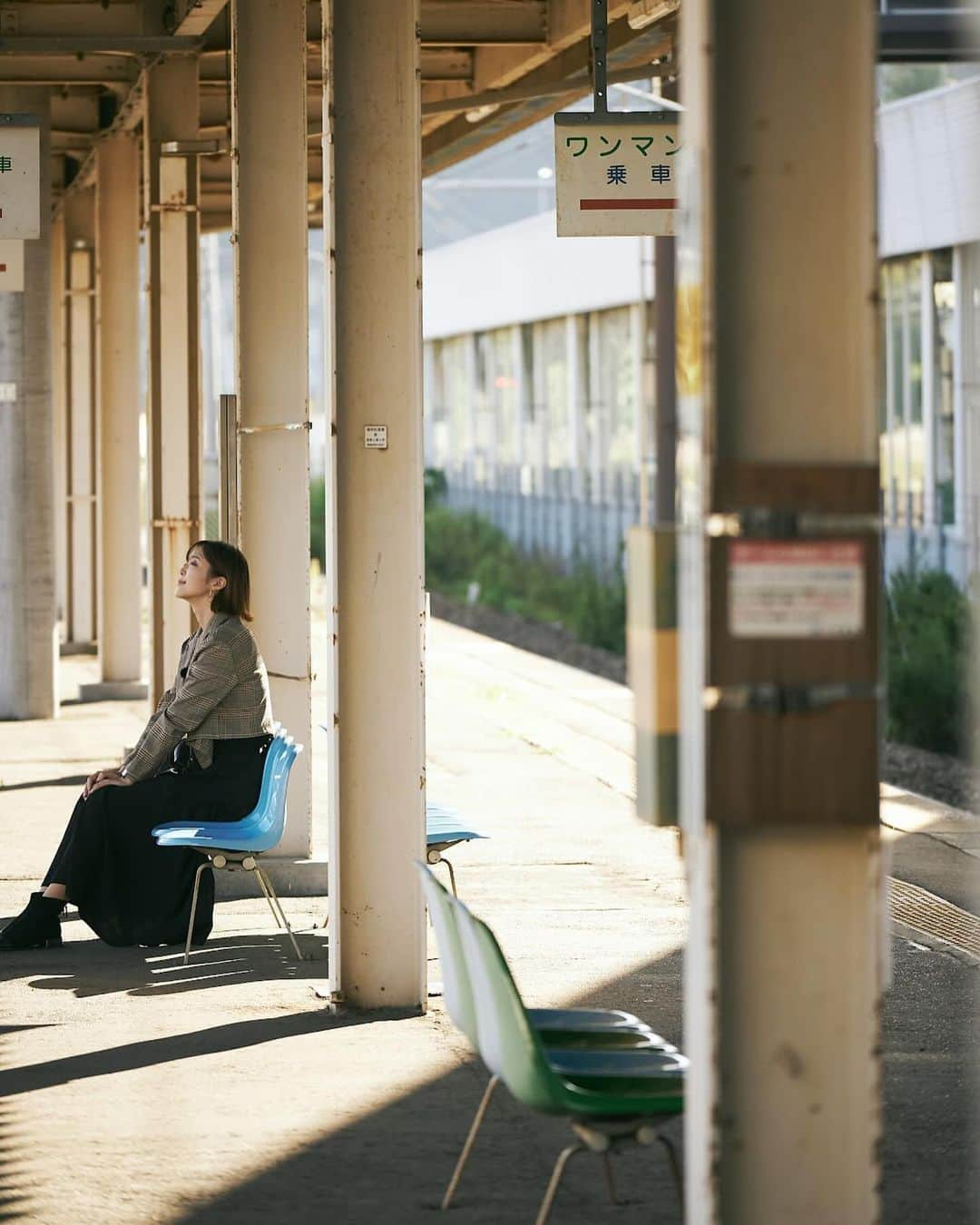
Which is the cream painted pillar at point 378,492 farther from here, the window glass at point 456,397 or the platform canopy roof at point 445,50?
the window glass at point 456,397

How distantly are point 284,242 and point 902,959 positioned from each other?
398 cm

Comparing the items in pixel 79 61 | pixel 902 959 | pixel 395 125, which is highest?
pixel 79 61

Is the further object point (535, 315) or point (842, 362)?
point (535, 315)

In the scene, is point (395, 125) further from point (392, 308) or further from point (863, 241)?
point (863, 241)

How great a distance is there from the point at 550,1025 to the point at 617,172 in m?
5.96

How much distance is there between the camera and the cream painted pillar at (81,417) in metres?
21.1

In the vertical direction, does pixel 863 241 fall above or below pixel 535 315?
below

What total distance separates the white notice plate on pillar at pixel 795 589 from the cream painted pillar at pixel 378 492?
3554mm

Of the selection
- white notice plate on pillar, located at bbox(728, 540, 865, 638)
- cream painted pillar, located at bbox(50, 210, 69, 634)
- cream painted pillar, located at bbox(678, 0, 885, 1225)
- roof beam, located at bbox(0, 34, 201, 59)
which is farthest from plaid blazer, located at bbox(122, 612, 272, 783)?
cream painted pillar, located at bbox(50, 210, 69, 634)

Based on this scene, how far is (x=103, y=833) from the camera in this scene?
8.28m

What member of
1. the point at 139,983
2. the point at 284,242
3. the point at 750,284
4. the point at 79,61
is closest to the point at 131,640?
the point at 79,61

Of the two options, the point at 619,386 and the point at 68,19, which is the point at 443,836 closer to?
the point at 68,19

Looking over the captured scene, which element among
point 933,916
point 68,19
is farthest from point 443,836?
point 68,19

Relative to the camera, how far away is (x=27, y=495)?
51.7ft
